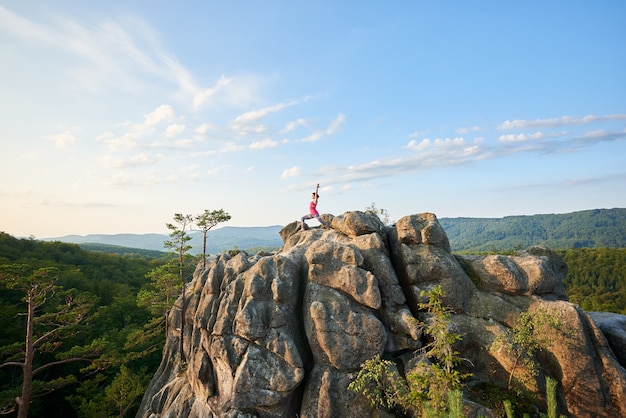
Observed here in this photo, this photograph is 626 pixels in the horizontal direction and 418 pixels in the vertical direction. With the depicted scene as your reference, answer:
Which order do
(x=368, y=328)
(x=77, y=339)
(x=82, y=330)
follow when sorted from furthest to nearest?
(x=77, y=339), (x=82, y=330), (x=368, y=328)

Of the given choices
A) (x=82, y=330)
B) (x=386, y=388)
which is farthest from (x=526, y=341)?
(x=82, y=330)

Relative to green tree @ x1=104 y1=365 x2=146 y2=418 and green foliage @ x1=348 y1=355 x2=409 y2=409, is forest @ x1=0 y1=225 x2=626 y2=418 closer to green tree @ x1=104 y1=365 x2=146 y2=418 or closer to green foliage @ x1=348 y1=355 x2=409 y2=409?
green tree @ x1=104 y1=365 x2=146 y2=418

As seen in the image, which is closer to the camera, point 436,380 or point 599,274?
point 436,380

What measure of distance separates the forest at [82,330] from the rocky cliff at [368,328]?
1568 centimetres

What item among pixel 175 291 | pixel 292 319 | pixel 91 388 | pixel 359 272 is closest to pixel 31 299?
pixel 175 291

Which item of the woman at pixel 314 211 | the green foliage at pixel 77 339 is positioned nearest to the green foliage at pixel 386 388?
the woman at pixel 314 211

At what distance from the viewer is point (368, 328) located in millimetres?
20906

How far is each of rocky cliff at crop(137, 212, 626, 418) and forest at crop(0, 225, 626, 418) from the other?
15683 mm

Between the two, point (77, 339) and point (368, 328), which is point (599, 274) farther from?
point (77, 339)

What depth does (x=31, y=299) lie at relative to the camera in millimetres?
28547

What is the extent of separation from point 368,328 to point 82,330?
44.9m

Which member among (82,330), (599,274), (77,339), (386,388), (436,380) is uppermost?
(436,380)

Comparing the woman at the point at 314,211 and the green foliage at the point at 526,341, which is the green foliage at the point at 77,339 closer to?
the woman at the point at 314,211

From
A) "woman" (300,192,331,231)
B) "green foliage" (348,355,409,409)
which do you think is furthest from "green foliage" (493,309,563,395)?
"woman" (300,192,331,231)
